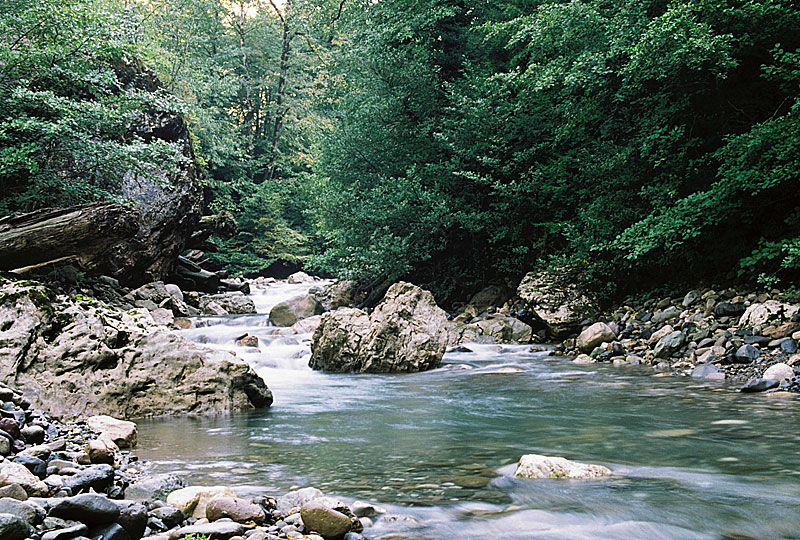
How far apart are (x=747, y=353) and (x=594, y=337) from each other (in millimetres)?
2681

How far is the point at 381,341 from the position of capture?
8789 millimetres

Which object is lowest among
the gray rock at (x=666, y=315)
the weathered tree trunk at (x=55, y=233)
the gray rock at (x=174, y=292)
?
the gray rock at (x=666, y=315)

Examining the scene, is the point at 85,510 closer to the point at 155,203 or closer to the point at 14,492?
the point at 14,492

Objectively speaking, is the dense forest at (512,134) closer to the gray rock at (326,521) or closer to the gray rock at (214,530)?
the gray rock at (326,521)

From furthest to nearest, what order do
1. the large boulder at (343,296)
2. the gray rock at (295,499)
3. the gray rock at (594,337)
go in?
the large boulder at (343,296) < the gray rock at (594,337) < the gray rock at (295,499)

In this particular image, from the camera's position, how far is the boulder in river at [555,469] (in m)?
3.41

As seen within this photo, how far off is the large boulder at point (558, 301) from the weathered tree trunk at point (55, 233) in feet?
24.4

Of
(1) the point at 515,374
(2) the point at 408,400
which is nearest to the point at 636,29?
(1) the point at 515,374

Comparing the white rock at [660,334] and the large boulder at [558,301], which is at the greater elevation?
the large boulder at [558,301]

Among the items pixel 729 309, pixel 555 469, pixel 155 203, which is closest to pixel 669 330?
pixel 729 309

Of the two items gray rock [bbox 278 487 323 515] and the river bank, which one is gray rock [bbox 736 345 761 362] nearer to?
the river bank

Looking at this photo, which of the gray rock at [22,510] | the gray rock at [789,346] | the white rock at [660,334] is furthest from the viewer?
the white rock at [660,334]

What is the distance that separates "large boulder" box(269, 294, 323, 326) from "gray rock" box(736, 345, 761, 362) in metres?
9.66

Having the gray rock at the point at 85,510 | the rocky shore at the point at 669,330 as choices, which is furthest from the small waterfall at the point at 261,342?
the gray rock at the point at 85,510
